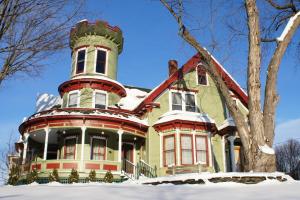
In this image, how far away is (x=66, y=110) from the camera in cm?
1859

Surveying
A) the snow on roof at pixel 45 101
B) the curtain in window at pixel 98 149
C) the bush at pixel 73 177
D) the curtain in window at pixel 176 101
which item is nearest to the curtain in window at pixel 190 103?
the curtain in window at pixel 176 101

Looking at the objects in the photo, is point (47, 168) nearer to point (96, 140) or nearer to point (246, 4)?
point (96, 140)

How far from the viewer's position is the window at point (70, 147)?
1956 centimetres

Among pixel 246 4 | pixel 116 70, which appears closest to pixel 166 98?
pixel 116 70

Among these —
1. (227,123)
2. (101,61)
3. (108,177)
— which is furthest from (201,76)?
(108,177)

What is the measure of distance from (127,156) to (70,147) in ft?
12.6

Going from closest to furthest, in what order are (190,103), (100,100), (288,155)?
(100,100), (190,103), (288,155)

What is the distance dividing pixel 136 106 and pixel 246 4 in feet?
38.8

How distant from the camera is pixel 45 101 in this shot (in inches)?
1089

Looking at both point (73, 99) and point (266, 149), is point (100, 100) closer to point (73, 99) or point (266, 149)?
point (73, 99)

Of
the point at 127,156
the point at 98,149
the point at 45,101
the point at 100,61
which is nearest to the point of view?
the point at 98,149

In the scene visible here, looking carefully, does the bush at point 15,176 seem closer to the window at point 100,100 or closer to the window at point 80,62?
the window at point 100,100

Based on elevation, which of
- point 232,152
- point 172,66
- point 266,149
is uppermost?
point 172,66

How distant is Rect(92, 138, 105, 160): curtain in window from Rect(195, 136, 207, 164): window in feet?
19.4
